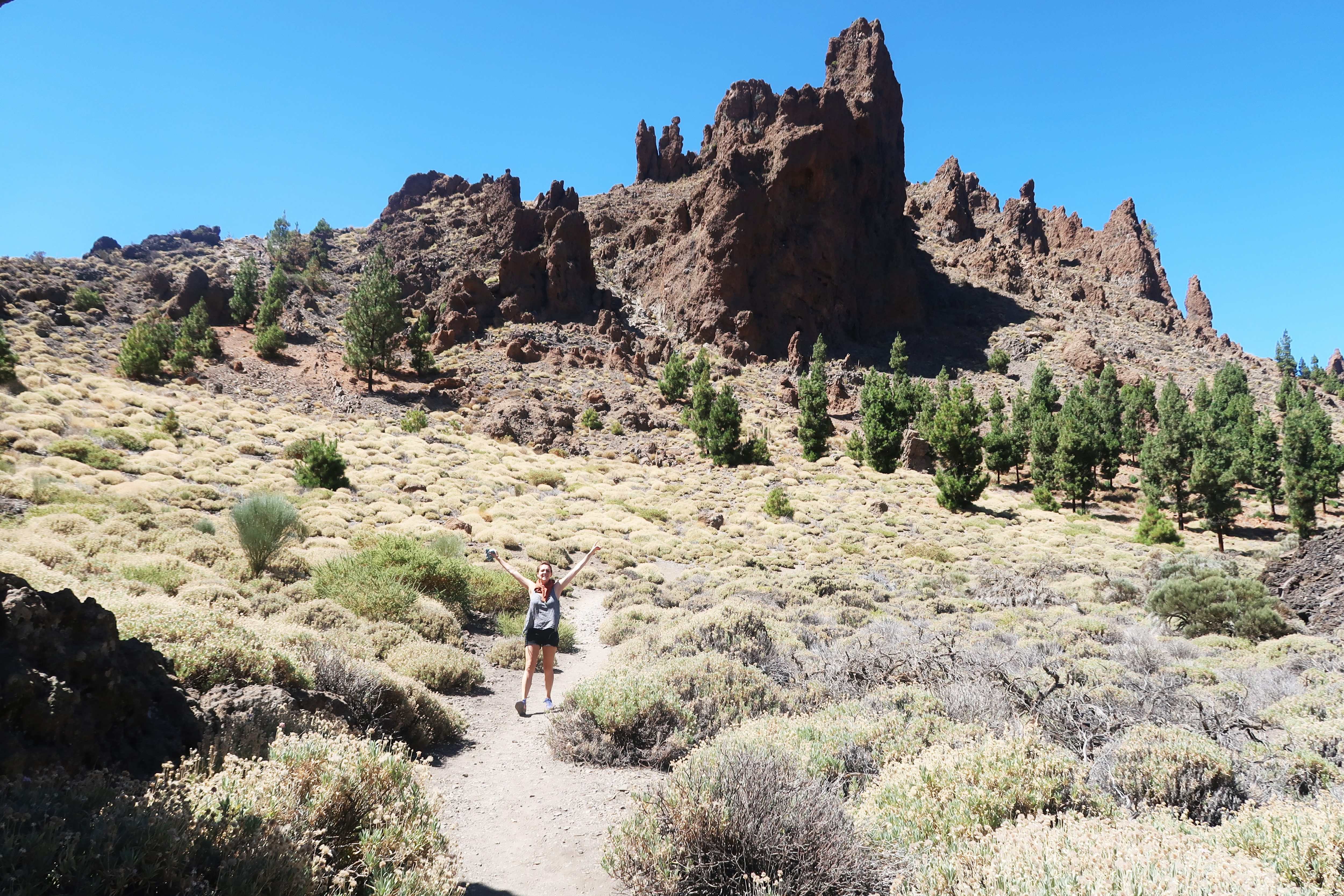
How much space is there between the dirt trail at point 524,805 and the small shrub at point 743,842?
404mm

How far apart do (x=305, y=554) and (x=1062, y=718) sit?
42.6ft

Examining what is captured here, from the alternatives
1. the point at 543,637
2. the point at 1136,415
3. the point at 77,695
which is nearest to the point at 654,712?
the point at 543,637

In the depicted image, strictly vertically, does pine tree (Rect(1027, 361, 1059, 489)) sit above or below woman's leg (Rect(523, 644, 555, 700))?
above

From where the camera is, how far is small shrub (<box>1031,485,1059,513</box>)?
37250 mm

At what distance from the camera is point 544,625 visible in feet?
24.3

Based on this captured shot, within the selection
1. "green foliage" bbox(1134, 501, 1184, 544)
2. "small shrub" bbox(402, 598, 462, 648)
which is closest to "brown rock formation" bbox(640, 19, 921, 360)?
"green foliage" bbox(1134, 501, 1184, 544)

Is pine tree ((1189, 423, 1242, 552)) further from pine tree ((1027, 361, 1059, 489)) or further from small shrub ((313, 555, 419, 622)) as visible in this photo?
small shrub ((313, 555, 419, 622))

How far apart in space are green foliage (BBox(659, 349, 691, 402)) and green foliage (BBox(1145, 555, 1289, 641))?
151ft

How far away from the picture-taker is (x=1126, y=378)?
63688 mm

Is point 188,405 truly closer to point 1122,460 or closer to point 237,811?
point 237,811

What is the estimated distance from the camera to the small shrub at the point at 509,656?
9.21m

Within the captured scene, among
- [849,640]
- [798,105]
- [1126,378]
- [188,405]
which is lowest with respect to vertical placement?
[849,640]

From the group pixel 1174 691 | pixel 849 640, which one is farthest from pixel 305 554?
pixel 1174 691

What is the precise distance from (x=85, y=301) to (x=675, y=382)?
53.2 m
